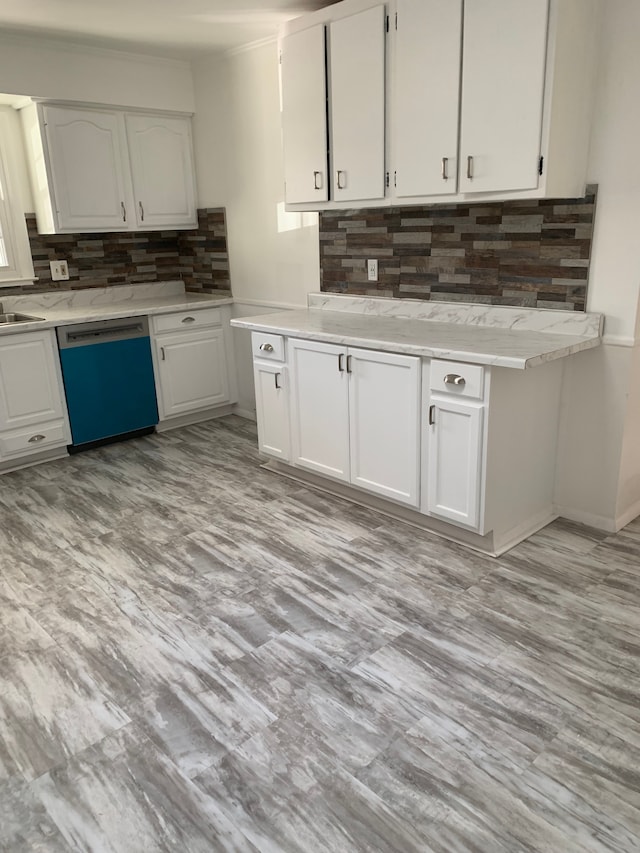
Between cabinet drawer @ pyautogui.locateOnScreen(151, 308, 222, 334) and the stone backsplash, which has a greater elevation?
the stone backsplash

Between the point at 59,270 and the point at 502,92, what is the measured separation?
126 inches

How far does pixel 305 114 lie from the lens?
11.2 feet

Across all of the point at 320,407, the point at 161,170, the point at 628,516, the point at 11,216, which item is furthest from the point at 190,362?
the point at 628,516

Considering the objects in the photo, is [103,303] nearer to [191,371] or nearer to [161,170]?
[191,371]

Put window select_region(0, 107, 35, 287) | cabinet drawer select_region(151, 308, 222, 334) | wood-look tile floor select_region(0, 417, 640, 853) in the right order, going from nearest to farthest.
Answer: wood-look tile floor select_region(0, 417, 640, 853) < window select_region(0, 107, 35, 287) < cabinet drawer select_region(151, 308, 222, 334)

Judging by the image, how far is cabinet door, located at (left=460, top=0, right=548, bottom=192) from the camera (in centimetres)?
247

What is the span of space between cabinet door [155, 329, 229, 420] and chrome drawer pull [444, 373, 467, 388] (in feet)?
7.93

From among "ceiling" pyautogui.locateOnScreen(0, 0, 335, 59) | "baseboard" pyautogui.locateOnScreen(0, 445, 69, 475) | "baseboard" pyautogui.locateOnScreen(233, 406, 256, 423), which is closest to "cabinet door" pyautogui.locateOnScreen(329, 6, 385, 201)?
"ceiling" pyautogui.locateOnScreen(0, 0, 335, 59)

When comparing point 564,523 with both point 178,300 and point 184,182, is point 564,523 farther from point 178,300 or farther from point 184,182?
point 184,182

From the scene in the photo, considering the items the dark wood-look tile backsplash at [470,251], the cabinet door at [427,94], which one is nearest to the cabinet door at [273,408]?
the dark wood-look tile backsplash at [470,251]

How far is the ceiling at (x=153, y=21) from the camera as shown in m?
3.30

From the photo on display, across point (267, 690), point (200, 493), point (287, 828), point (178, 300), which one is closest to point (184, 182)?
point (178, 300)

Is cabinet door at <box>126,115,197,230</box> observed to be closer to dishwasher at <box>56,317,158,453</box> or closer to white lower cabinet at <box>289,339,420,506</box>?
dishwasher at <box>56,317,158,453</box>

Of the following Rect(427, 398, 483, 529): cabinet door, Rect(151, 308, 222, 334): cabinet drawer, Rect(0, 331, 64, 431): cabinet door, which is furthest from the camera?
Rect(151, 308, 222, 334): cabinet drawer
